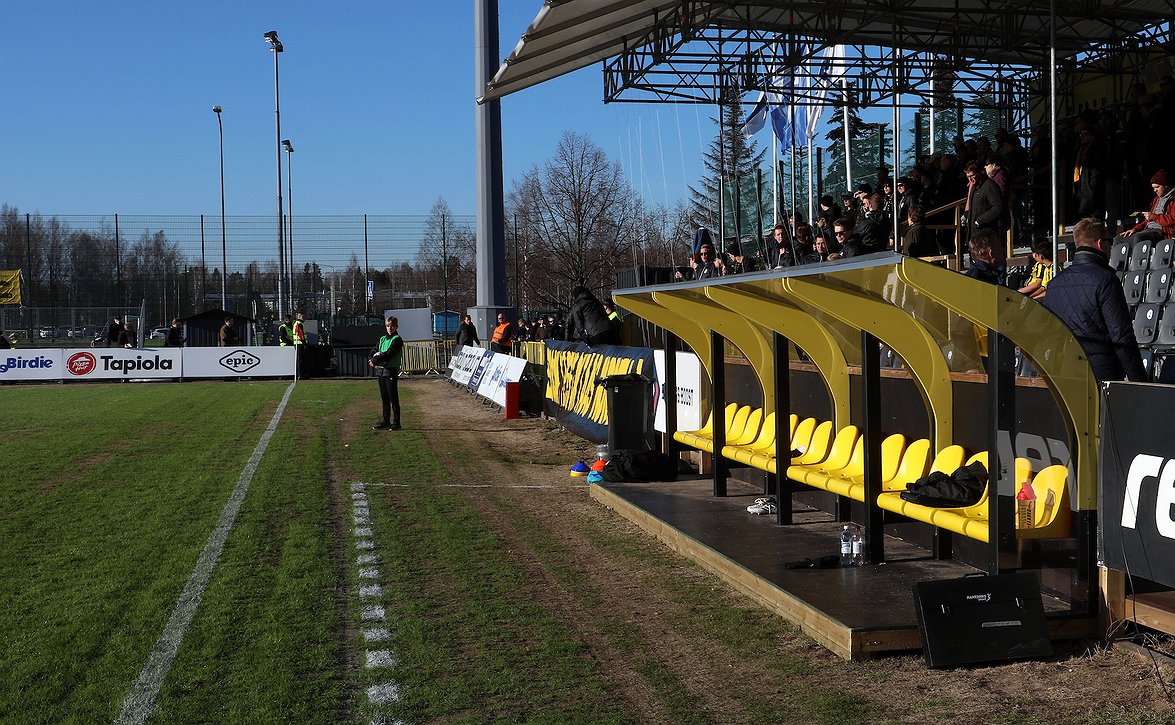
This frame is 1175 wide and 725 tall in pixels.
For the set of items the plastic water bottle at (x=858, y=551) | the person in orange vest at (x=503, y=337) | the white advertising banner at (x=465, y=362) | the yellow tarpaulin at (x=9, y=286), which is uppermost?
the yellow tarpaulin at (x=9, y=286)

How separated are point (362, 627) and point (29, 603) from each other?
2.38 m

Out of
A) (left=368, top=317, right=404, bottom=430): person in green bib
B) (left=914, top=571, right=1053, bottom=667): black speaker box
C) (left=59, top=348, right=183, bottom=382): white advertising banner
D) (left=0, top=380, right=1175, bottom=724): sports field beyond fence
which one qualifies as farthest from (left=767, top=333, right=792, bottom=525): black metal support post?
(left=59, top=348, right=183, bottom=382): white advertising banner

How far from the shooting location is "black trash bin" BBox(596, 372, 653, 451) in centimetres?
1341

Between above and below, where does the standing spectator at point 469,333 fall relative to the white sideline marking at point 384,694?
above

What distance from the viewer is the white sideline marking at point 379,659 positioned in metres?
5.86

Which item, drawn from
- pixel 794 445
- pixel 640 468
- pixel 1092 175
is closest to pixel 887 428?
pixel 794 445

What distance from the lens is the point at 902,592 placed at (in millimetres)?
6781

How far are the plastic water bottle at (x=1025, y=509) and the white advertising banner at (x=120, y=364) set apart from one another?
34.2m

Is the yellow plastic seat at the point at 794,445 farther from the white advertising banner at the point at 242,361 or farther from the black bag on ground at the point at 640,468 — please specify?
the white advertising banner at the point at 242,361

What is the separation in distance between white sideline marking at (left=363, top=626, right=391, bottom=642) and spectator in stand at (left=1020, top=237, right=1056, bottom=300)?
15.1ft

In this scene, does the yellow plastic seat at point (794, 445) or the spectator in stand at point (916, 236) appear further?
the spectator in stand at point (916, 236)

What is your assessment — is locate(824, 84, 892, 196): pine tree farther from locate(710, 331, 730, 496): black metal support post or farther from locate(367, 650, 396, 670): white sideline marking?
locate(367, 650, 396, 670): white sideline marking

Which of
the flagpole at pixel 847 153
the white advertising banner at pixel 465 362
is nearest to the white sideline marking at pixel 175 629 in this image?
the white advertising banner at pixel 465 362

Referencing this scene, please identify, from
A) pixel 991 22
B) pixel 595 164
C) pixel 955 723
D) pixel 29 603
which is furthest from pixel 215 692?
pixel 595 164
